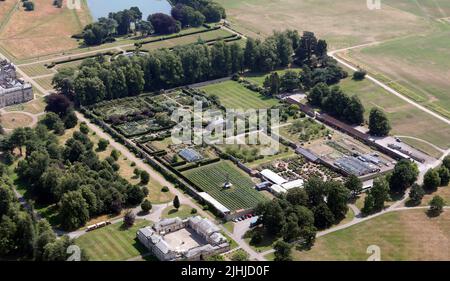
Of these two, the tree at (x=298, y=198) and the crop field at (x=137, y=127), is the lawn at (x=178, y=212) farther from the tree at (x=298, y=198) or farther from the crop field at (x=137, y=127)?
the crop field at (x=137, y=127)

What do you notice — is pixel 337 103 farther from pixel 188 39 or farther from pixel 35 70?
pixel 35 70

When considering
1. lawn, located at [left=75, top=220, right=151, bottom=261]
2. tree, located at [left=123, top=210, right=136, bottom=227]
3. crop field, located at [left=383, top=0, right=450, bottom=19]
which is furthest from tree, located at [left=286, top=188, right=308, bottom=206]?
crop field, located at [left=383, top=0, right=450, bottom=19]

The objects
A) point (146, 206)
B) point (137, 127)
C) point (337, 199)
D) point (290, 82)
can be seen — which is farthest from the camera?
Answer: point (290, 82)

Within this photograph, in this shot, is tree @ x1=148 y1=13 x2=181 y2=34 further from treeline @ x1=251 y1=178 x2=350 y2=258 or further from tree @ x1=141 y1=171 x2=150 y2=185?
treeline @ x1=251 y1=178 x2=350 y2=258

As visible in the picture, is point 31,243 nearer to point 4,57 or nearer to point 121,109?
point 121,109

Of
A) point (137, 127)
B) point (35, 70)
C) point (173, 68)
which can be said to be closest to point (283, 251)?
point (137, 127)

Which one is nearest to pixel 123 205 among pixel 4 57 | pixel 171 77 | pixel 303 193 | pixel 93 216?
pixel 93 216
